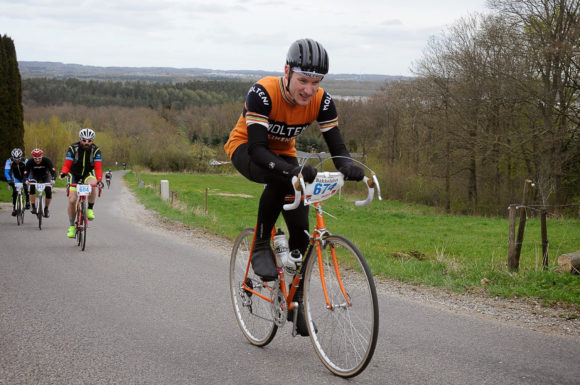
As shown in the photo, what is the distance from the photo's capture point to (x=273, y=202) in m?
4.43

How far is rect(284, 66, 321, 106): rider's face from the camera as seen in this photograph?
3.97 meters

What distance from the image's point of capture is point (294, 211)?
4250 millimetres

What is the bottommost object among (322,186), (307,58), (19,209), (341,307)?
(19,209)

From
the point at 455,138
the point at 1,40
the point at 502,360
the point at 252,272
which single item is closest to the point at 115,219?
the point at 252,272

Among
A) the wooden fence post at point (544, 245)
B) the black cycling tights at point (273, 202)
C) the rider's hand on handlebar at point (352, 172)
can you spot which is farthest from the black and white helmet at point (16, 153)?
the rider's hand on handlebar at point (352, 172)

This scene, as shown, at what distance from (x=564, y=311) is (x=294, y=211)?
3618 millimetres

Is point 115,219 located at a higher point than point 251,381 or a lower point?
lower

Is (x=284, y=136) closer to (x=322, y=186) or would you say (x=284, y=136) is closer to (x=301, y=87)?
(x=301, y=87)

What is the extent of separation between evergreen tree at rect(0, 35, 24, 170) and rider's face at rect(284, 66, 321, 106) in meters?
47.6

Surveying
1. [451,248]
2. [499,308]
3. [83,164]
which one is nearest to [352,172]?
[499,308]

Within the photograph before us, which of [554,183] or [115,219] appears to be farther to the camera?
[554,183]

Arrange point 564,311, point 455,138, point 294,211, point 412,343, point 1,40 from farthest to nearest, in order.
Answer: point 1,40, point 455,138, point 564,311, point 412,343, point 294,211

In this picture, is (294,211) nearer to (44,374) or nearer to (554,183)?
(44,374)

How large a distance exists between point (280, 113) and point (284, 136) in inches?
9.2
